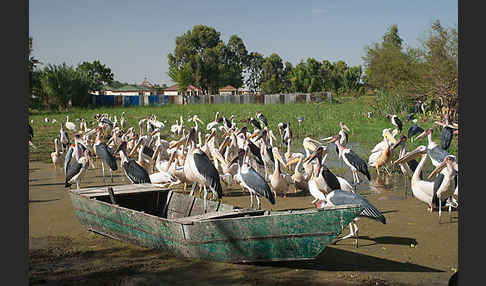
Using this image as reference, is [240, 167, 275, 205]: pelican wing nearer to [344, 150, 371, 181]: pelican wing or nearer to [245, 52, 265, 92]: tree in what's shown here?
[344, 150, 371, 181]: pelican wing

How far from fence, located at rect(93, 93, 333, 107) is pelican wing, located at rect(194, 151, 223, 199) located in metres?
48.7

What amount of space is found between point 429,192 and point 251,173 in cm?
319

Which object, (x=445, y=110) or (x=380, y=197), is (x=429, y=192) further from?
(x=445, y=110)

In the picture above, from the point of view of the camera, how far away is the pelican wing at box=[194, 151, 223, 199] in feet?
29.6

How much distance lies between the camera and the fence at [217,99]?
5831 cm

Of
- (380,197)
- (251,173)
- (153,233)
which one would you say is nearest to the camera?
(153,233)

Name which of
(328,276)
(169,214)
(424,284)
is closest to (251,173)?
(169,214)

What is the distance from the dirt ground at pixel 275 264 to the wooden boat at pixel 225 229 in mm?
219

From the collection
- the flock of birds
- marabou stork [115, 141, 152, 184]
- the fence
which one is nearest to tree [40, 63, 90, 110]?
the fence

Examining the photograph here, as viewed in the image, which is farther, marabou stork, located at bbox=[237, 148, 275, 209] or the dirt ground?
marabou stork, located at bbox=[237, 148, 275, 209]

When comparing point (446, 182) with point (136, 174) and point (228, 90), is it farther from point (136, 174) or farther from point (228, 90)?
point (228, 90)


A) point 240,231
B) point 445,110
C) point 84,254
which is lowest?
point 84,254

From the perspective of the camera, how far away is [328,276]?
20.6 feet

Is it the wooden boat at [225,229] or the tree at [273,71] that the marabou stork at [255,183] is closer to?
the wooden boat at [225,229]
